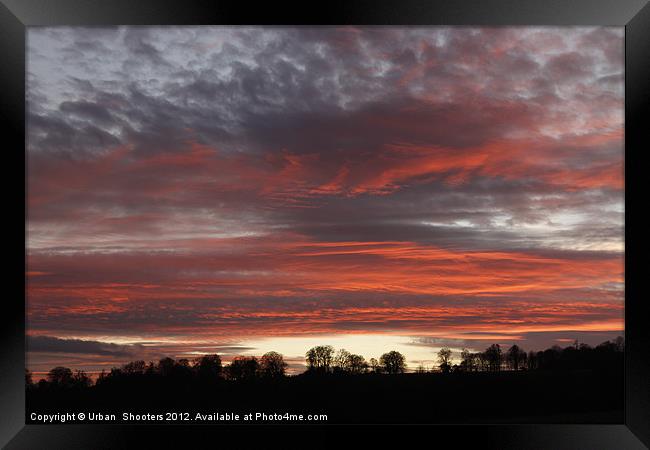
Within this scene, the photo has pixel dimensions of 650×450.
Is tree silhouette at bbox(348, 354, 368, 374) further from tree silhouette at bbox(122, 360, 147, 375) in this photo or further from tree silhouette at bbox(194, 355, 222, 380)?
tree silhouette at bbox(122, 360, 147, 375)

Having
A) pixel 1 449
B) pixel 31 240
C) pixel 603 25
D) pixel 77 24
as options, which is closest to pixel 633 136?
pixel 603 25

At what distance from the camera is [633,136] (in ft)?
11.0

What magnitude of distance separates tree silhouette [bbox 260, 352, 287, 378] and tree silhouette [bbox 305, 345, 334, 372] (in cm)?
15

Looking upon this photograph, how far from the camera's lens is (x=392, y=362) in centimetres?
390

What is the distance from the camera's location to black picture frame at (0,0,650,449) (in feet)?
10.8

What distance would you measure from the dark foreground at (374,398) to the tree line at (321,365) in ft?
0.13

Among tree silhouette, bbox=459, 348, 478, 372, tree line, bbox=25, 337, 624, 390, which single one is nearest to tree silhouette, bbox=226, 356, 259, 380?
tree line, bbox=25, 337, 624, 390

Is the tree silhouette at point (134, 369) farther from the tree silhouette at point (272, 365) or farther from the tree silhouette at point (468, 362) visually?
the tree silhouette at point (468, 362)

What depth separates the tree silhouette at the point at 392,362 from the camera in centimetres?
385

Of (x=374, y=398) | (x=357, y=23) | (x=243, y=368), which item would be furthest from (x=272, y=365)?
(x=357, y=23)

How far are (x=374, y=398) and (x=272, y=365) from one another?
63 cm

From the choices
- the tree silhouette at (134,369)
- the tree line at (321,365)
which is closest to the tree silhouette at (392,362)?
the tree line at (321,365)

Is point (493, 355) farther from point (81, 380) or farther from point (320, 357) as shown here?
point (81, 380)

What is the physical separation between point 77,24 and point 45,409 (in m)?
1.95
